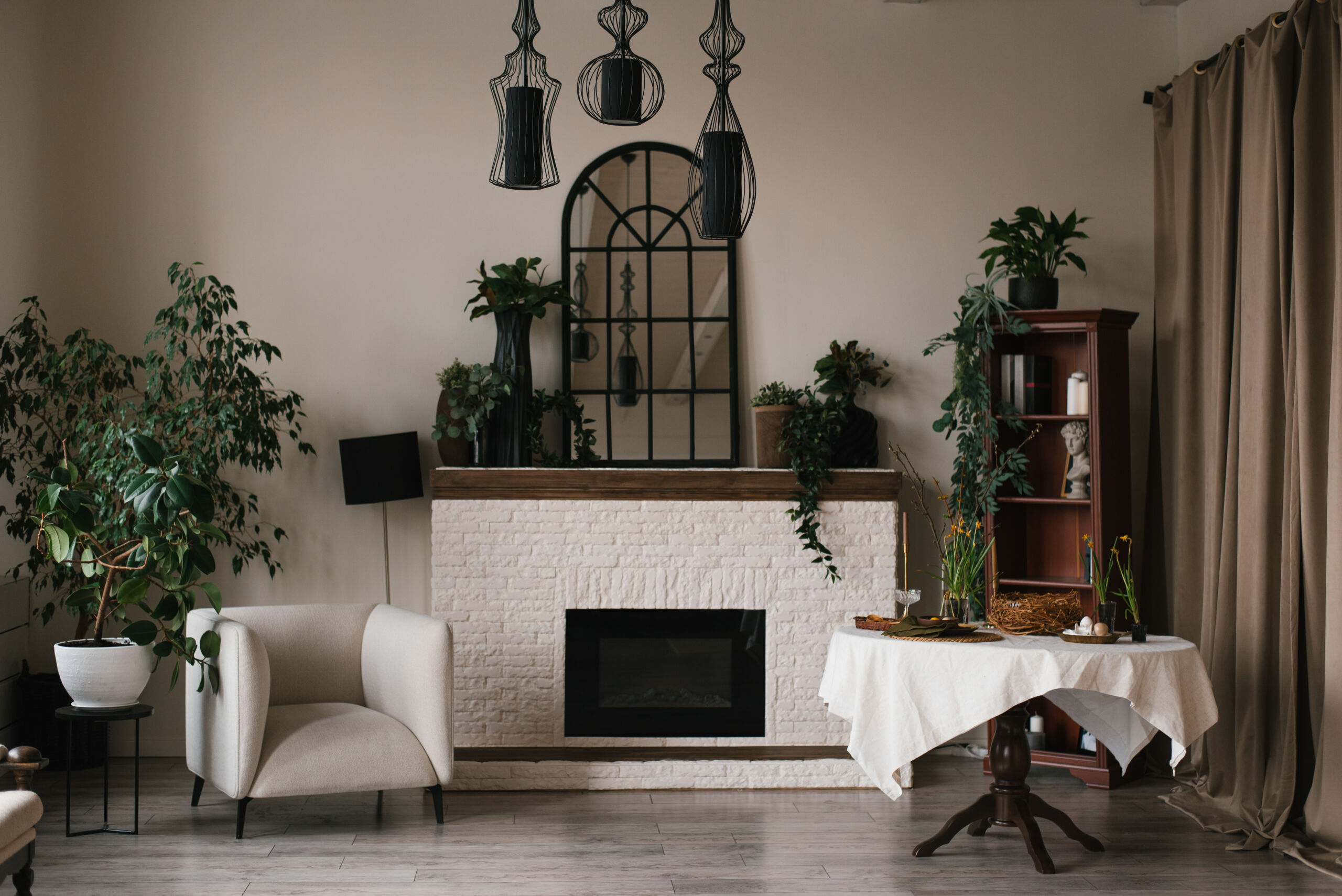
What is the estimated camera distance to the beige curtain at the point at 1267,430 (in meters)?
3.46

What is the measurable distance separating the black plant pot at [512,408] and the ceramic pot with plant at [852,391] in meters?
1.26

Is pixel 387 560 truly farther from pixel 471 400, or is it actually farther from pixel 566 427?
pixel 566 427

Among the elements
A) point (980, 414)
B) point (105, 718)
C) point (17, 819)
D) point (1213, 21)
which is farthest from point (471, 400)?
point (1213, 21)

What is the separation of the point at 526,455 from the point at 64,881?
2141 mm

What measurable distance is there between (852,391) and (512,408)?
4.78 ft

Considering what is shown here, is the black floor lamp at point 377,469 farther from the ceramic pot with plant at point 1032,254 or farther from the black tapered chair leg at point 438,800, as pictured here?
the ceramic pot with plant at point 1032,254

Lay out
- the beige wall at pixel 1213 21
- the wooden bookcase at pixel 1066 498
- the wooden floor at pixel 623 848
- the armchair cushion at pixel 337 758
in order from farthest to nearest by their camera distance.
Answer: the wooden bookcase at pixel 1066 498 → the beige wall at pixel 1213 21 → the armchair cushion at pixel 337 758 → the wooden floor at pixel 623 848

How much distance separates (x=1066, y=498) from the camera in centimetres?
434

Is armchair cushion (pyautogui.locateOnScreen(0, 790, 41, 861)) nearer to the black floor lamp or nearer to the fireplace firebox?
the black floor lamp

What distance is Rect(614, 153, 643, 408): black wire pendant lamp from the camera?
4.64 m

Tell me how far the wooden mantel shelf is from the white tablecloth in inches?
45.1

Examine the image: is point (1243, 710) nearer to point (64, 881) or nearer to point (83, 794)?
point (64, 881)

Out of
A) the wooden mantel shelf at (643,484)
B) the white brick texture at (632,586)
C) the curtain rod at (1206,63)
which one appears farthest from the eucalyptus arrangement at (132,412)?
the curtain rod at (1206,63)

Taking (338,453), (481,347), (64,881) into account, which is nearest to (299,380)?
(338,453)
